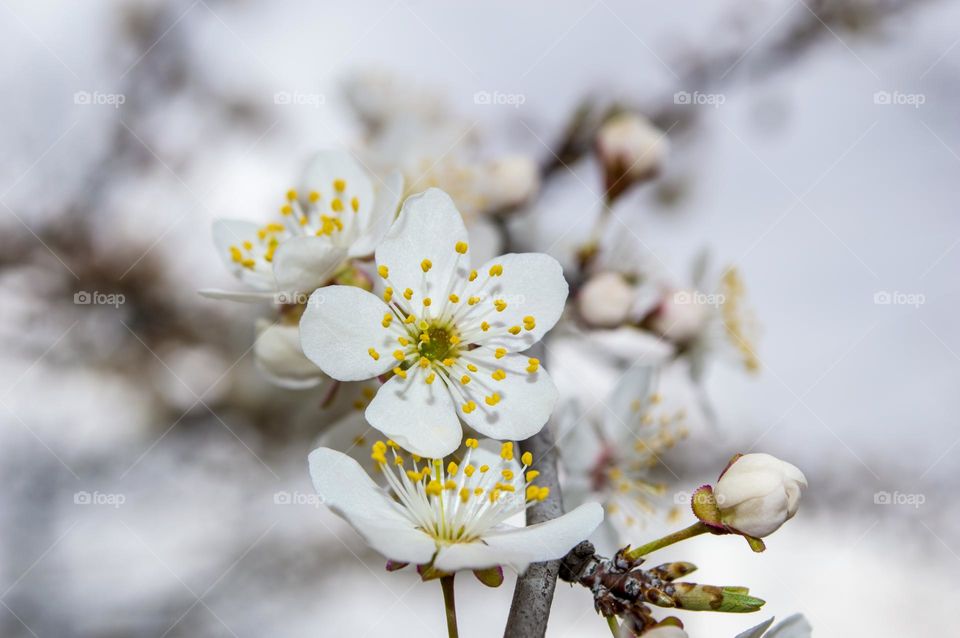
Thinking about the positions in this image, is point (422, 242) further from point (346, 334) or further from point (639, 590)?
point (639, 590)

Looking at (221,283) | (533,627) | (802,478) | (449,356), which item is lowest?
(533,627)

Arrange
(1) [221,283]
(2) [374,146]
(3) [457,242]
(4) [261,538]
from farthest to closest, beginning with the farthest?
1. (4) [261,538]
2. (1) [221,283]
3. (2) [374,146]
4. (3) [457,242]

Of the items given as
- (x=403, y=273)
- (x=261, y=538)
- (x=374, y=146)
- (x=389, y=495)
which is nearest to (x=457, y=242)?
(x=403, y=273)

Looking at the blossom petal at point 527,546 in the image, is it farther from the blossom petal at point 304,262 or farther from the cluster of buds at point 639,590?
the blossom petal at point 304,262

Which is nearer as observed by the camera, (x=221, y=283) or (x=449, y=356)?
(x=449, y=356)

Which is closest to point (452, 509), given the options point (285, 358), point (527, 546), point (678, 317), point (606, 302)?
point (527, 546)

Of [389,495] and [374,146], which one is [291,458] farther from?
[389,495]
